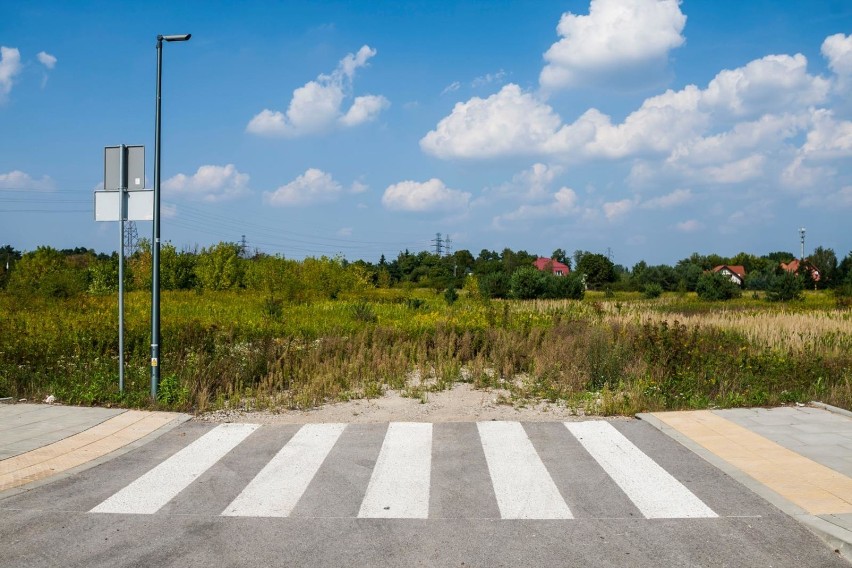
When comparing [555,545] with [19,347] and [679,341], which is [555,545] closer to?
[679,341]

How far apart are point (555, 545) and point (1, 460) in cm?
599

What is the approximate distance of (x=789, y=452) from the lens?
7223 millimetres

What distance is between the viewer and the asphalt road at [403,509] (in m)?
4.75

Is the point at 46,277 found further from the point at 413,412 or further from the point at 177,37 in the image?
the point at 413,412

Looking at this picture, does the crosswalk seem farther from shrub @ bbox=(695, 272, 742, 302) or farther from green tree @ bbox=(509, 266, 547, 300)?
shrub @ bbox=(695, 272, 742, 302)

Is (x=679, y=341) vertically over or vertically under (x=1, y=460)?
over

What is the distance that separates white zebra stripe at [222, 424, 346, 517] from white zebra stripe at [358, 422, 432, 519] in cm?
66

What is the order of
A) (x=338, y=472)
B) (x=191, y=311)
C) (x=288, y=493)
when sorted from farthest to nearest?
(x=191, y=311)
(x=338, y=472)
(x=288, y=493)

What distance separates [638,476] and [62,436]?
6792 millimetres

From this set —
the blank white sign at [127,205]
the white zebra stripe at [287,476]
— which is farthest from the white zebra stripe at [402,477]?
the blank white sign at [127,205]

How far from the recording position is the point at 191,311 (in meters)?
22.8

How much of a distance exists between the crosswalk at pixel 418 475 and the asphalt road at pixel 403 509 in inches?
0.9

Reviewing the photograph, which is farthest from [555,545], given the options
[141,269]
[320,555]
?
[141,269]

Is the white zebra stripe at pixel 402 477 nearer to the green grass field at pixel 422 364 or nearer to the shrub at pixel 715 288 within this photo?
the green grass field at pixel 422 364
